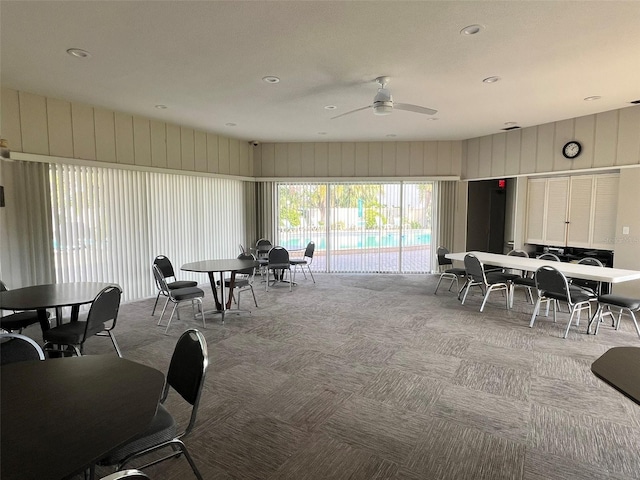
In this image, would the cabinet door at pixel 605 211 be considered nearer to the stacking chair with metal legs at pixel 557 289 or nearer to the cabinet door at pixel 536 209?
the cabinet door at pixel 536 209

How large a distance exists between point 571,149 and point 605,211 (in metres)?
1.21

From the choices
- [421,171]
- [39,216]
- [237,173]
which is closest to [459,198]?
[421,171]

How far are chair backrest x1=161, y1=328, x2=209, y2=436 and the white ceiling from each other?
7.86 ft

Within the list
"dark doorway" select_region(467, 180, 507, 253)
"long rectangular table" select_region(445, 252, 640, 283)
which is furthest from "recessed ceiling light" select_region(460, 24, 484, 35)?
"dark doorway" select_region(467, 180, 507, 253)

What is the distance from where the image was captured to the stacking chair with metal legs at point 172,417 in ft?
5.60

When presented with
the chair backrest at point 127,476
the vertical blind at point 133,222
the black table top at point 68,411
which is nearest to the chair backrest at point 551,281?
the black table top at point 68,411

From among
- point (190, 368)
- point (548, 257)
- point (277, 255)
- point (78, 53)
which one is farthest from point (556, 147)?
point (78, 53)

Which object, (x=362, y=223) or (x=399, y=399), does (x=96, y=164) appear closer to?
(x=399, y=399)

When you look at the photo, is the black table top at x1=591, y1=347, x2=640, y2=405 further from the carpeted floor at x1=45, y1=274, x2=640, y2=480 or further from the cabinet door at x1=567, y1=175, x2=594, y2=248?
the cabinet door at x1=567, y1=175, x2=594, y2=248

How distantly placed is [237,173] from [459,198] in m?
5.22

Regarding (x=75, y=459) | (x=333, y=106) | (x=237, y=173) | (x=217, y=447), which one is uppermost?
(x=333, y=106)

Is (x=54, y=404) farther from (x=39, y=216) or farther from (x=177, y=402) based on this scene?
(x=39, y=216)

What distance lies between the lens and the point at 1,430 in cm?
130

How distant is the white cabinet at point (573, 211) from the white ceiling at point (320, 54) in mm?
1268
